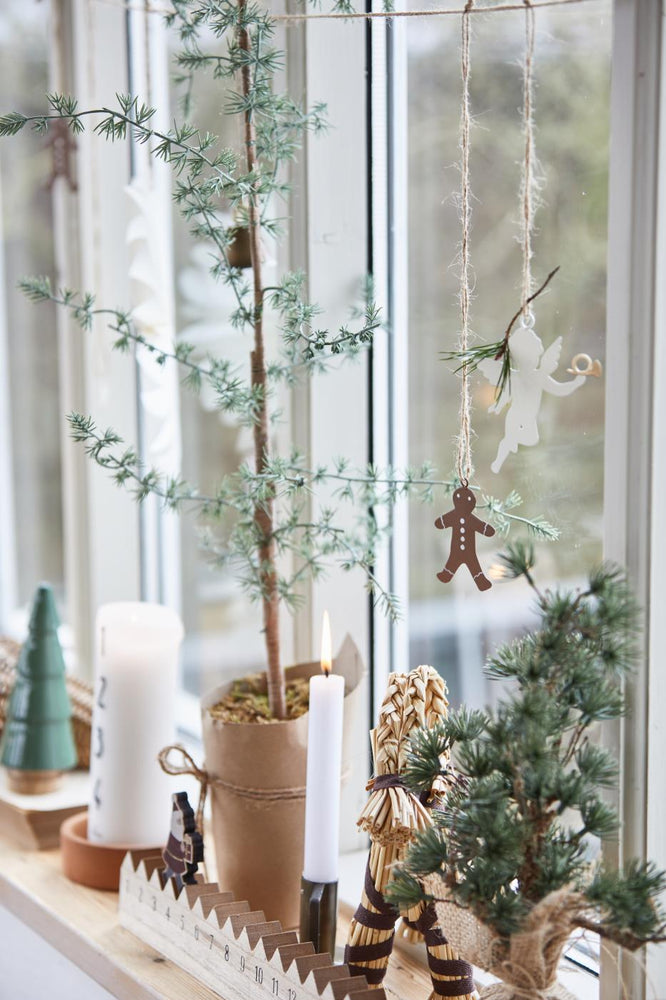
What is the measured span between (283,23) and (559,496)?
0.50m

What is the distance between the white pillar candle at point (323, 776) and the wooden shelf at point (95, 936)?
11 cm

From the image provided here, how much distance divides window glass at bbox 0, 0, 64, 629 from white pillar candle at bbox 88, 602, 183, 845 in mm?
819

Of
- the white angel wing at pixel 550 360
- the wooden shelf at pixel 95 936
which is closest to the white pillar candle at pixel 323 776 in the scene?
the wooden shelf at pixel 95 936

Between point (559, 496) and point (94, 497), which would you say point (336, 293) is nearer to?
point (559, 496)

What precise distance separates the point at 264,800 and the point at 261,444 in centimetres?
30

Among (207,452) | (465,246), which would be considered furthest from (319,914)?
(207,452)

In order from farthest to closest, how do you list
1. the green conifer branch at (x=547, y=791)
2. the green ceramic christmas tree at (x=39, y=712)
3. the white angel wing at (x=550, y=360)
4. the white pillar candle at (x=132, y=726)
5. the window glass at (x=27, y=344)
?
the window glass at (x=27, y=344) < the green ceramic christmas tree at (x=39, y=712) < the white pillar candle at (x=132, y=726) < the white angel wing at (x=550, y=360) < the green conifer branch at (x=547, y=791)

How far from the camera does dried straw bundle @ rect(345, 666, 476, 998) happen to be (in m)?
0.76

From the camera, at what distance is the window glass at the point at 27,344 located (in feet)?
5.73

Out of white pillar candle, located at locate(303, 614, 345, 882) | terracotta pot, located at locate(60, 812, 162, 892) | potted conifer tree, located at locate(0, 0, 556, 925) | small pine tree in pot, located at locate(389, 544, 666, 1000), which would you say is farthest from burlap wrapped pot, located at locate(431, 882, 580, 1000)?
terracotta pot, located at locate(60, 812, 162, 892)

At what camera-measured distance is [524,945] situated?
62 centimetres

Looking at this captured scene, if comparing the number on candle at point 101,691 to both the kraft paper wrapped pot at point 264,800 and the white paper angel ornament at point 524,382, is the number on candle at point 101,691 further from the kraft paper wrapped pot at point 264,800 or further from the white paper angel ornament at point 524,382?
the white paper angel ornament at point 524,382

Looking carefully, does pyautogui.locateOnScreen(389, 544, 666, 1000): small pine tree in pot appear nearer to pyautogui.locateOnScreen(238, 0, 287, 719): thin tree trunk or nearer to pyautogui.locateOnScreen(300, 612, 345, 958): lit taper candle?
pyautogui.locateOnScreen(300, 612, 345, 958): lit taper candle

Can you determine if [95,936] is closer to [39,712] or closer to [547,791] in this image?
[39,712]
